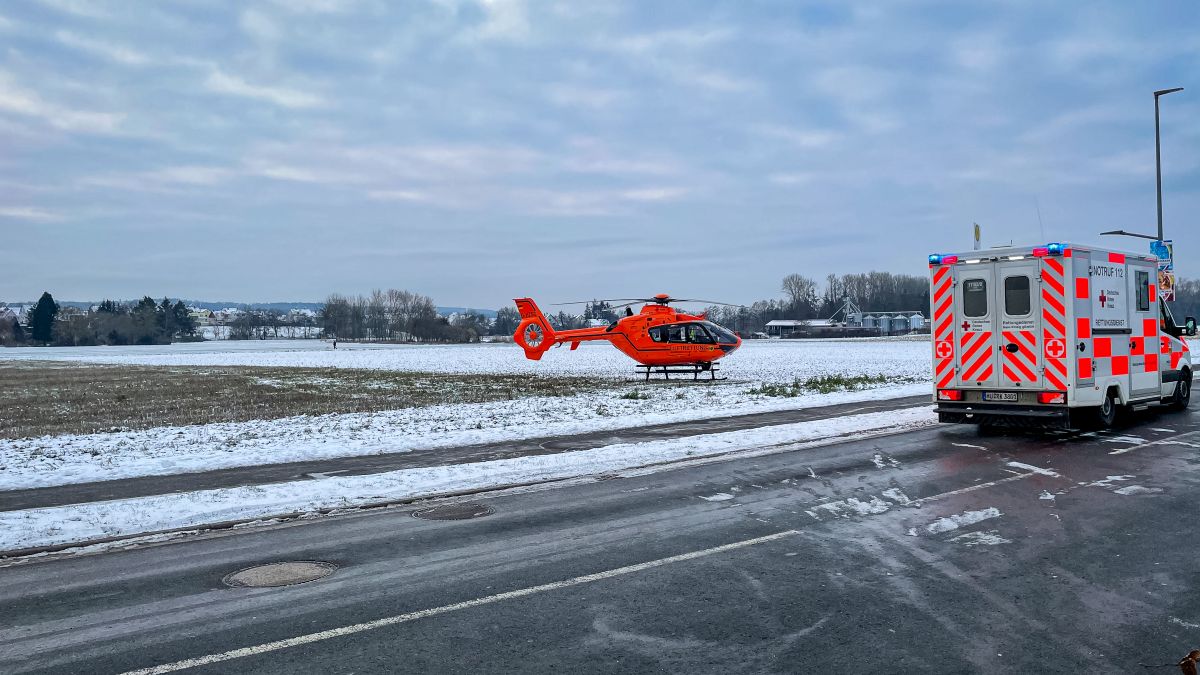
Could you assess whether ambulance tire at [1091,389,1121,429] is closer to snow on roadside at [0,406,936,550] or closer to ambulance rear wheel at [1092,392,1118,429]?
ambulance rear wheel at [1092,392,1118,429]

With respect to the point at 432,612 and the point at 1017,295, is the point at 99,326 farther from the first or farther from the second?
the point at 432,612

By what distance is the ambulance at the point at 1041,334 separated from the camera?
1270cm

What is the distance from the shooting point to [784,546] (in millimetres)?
6820

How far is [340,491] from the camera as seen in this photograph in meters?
9.86

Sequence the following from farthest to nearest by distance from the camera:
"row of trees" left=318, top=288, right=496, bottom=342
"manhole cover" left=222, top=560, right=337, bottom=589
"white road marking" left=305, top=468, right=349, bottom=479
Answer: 1. "row of trees" left=318, top=288, right=496, bottom=342
2. "white road marking" left=305, top=468, right=349, bottom=479
3. "manhole cover" left=222, top=560, right=337, bottom=589

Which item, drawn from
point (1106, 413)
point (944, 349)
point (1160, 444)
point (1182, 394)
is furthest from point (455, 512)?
point (1182, 394)

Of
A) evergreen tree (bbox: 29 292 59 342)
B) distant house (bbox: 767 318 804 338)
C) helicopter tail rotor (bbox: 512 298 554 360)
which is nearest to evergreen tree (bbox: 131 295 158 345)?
evergreen tree (bbox: 29 292 59 342)

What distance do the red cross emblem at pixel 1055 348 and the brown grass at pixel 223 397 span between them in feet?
44.7

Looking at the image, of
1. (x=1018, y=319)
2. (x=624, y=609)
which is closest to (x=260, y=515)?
(x=624, y=609)

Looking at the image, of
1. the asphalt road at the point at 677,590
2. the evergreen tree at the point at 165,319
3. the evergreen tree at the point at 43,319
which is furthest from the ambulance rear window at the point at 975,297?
the evergreen tree at the point at 43,319

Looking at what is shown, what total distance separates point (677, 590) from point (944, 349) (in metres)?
9.83

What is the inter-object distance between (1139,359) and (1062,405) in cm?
314

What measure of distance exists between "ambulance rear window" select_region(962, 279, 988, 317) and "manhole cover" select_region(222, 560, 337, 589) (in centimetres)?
1084

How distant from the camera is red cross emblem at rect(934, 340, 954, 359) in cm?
1384
